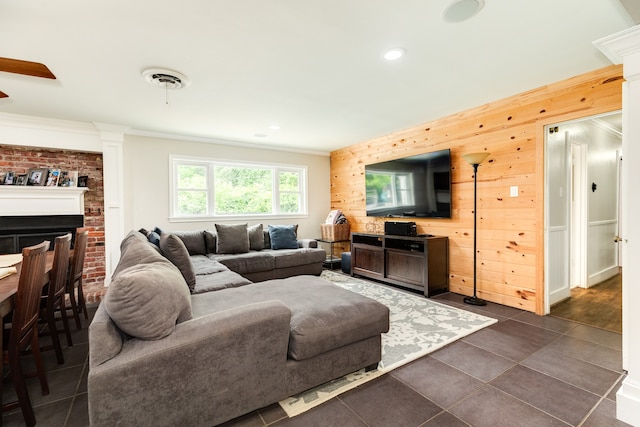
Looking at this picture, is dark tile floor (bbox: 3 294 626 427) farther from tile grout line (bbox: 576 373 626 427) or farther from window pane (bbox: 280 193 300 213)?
window pane (bbox: 280 193 300 213)

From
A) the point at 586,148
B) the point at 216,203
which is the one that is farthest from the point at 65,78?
the point at 586,148

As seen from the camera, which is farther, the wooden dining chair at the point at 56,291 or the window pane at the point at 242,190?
the window pane at the point at 242,190

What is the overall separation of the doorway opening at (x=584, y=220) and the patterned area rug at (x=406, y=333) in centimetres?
109

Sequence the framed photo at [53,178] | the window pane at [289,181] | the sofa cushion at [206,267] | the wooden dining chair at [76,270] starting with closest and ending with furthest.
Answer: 1. the wooden dining chair at [76,270]
2. the sofa cushion at [206,267]
3. the framed photo at [53,178]
4. the window pane at [289,181]

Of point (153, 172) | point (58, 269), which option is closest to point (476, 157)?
point (58, 269)

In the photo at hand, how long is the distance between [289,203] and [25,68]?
162 inches

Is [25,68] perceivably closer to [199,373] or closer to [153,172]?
[153,172]

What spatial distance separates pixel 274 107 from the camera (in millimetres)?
3518

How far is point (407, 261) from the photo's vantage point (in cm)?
401

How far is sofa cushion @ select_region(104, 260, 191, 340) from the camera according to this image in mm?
1294

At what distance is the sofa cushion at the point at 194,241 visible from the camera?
14.5 ft

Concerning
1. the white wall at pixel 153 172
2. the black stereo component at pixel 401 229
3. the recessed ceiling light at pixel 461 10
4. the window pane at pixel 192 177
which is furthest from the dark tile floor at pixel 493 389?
the window pane at pixel 192 177

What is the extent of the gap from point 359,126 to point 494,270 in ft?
8.76

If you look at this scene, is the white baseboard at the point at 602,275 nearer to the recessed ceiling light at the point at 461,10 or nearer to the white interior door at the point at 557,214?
the white interior door at the point at 557,214
